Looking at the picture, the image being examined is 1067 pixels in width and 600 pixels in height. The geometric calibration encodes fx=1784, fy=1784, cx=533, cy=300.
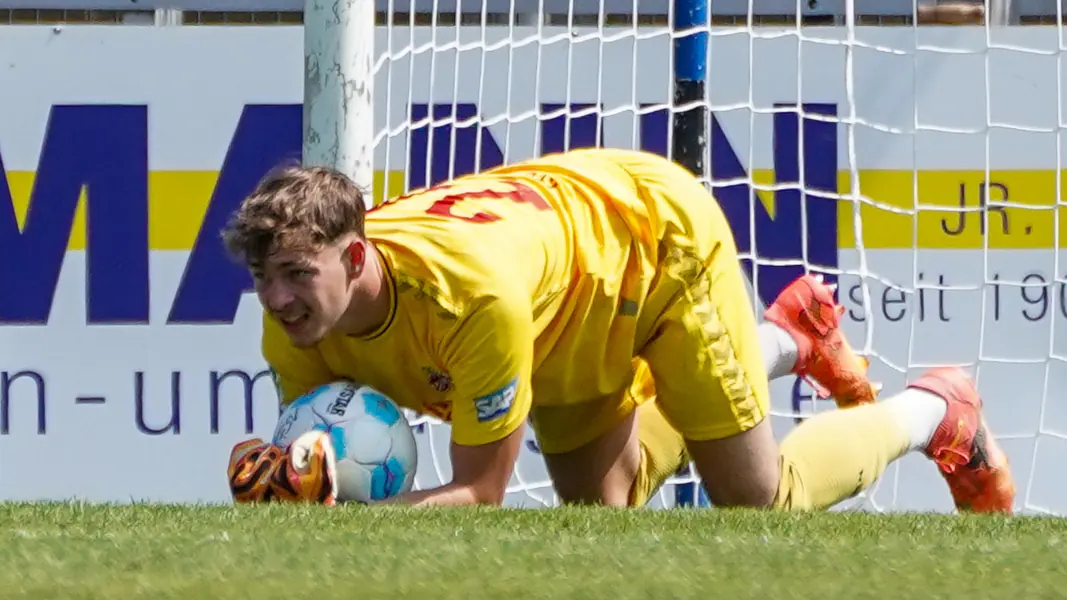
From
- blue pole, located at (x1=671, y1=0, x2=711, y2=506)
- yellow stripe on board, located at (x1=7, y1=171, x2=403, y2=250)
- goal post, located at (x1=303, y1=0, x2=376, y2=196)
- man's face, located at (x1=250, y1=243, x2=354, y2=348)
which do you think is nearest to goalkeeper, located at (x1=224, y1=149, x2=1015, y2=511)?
man's face, located at (x1=250, y1=243, x2=354, y2=348)

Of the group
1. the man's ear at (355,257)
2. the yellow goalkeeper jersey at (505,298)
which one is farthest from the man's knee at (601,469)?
the man's ear at (355,257)

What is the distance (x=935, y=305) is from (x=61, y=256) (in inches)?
98.3

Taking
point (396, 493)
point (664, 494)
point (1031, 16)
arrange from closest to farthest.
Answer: point (396, 493)
point (664, 494)
point (1031, 16)

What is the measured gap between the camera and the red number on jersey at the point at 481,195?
122 inches

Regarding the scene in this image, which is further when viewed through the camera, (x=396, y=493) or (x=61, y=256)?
(x=61, y=256)

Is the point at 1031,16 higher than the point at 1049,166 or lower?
higher

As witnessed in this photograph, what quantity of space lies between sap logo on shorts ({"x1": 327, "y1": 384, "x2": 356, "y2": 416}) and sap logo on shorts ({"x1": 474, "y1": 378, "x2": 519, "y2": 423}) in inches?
10.0

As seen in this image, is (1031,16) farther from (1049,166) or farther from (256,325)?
(256,325)

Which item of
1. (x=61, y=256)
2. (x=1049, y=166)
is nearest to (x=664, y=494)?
(x=1049, y=166)

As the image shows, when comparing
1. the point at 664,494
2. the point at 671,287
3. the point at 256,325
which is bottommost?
the point at 664,494

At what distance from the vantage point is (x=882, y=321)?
505 cm

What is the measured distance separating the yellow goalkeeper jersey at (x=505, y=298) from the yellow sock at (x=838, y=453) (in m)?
0.46

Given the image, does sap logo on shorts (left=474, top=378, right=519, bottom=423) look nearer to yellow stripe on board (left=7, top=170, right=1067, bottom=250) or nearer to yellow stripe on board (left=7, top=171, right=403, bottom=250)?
yellow stripe on board (left=7, top=170, right=1067, bottom=250)

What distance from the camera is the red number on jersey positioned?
309 centimetres
